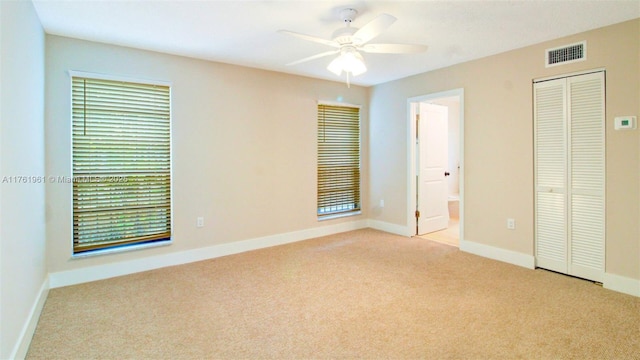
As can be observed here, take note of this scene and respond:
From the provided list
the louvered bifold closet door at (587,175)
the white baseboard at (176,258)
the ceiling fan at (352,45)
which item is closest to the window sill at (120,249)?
the white baseboard at (176,258)

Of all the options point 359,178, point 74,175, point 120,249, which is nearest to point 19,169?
point 74,175

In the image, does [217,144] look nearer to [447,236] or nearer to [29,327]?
[29,327]

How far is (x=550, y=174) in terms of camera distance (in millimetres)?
3643

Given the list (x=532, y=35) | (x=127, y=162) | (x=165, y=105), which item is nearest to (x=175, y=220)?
(x=127, y=162)

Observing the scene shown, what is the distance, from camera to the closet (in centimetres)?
329

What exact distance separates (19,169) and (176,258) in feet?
6.73

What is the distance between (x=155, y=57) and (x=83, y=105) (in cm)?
92

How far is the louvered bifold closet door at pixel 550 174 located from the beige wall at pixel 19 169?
14.9 ft

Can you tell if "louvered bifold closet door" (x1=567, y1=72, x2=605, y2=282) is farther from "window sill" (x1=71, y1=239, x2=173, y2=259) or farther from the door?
"window sill" (x1=71, y1=239, x2=173, y2=259)

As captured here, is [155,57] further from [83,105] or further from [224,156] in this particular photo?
[224,156]

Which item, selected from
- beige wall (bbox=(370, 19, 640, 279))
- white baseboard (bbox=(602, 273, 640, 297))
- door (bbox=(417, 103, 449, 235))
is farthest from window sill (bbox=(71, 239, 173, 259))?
white baseboard (bbox=(602, 273, 640, 297))

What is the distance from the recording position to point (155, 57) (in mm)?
3807

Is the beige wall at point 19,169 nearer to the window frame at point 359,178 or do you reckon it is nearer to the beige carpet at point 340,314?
the beige carpet at point 340,314

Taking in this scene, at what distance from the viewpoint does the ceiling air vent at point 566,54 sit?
11.0ft
